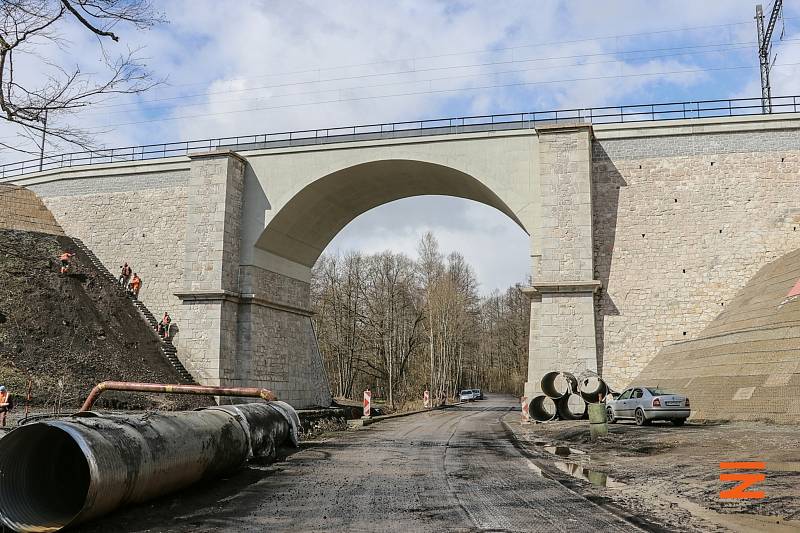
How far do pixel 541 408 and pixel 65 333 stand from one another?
1778 cm

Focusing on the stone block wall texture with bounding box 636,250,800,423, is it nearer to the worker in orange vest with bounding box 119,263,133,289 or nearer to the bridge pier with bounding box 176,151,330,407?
the bridge pier with bounding box 176,151,330,407

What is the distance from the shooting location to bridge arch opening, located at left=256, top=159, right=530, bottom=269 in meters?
26.9

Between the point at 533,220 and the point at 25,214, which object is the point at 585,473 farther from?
the point at 25,214

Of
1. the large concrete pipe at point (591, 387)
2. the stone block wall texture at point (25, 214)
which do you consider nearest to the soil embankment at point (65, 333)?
the stone block wall texture at point (25, 214)

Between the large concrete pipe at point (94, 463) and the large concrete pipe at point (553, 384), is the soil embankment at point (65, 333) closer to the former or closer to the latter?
the large concrete pipe at point (553, 384)

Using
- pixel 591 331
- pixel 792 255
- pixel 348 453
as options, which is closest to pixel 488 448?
pixel 348 453

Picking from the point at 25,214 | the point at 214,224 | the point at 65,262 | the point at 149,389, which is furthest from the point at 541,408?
the point at 25,214

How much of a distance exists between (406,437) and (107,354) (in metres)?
14.2

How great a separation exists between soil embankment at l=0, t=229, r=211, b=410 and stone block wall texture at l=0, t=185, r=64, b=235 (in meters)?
1.02

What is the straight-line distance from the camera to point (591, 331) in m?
23.0

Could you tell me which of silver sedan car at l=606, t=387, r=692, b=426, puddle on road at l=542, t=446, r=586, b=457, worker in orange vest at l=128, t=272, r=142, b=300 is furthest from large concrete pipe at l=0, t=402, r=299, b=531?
worker in orange vest at l=128, t=272, r=142, b=300

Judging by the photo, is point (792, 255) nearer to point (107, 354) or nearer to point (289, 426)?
point (289, 426)

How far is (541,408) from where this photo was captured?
73.6 feet

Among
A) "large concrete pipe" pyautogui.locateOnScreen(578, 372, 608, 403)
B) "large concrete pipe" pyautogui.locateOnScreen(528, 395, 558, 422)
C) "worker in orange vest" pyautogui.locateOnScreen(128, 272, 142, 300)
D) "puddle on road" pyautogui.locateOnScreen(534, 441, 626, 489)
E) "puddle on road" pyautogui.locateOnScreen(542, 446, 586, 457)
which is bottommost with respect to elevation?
"puddle on road" pyautogui.locateOnScreen(542, 446, 586, 457)
